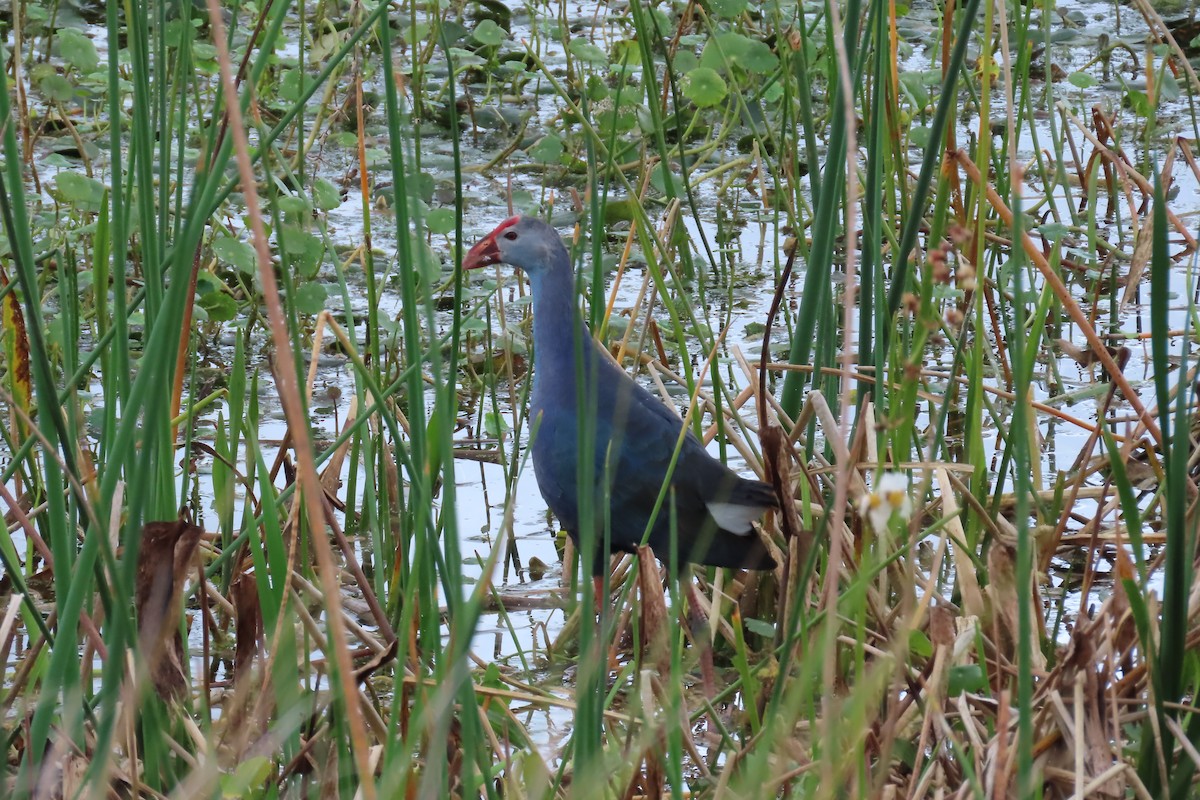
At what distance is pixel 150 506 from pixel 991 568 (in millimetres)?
708

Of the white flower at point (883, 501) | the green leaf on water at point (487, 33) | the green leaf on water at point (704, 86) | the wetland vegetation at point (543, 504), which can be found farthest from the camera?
the green leaf on water at point (487, 33)

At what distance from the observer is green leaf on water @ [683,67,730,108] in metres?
2.79

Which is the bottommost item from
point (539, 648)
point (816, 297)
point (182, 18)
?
point (539, 648)

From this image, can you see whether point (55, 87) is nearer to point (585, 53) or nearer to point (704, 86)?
point (585, 53)

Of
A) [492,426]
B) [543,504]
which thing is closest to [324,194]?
[492,426]

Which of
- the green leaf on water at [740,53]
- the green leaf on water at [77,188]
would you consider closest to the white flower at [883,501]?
the green leaf on water at [77,188]

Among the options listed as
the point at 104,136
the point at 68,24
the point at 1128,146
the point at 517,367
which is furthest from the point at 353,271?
the point at 1128,146

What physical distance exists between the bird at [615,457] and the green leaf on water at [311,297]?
13.7 inches

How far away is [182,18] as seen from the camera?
3.31 feet

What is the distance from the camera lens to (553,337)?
198 cm

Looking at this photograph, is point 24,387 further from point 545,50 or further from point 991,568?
point 545,50

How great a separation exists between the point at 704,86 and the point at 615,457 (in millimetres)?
1221

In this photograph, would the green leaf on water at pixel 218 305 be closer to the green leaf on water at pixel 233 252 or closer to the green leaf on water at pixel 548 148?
the green leaf on water at pixel 233 252

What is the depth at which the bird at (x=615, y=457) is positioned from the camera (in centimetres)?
173
